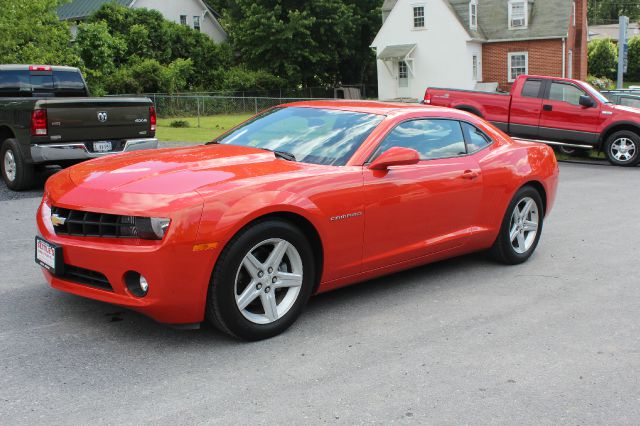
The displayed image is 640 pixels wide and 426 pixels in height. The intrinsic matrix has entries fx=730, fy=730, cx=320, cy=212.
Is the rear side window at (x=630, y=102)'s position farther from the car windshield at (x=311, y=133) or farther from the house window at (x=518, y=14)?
the house window at (x=518, y=14)

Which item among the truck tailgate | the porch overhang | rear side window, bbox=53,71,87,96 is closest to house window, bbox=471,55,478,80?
the porch overhang

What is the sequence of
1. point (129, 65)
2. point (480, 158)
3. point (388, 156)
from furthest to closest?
point (129, 65) < point (480, 158) < point (388, 156)

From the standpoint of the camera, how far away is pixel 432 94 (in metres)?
18.0

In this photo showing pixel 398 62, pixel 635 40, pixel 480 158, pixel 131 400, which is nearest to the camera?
pixel 131 400

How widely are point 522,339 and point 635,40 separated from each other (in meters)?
66.8

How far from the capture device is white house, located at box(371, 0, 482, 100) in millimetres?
43125

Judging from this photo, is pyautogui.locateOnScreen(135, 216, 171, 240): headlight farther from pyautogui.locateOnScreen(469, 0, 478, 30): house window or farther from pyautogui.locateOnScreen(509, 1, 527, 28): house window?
pyautogui.locateOnScreen(509, 1, 527, 28): house window

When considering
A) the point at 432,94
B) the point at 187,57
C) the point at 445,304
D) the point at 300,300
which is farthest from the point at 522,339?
the point at 187,57

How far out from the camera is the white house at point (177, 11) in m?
47.8

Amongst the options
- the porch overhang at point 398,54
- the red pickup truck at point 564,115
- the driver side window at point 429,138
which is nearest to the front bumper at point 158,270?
the driver side window at point 429,138

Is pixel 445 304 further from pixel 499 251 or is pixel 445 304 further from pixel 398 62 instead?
pixel 398 62

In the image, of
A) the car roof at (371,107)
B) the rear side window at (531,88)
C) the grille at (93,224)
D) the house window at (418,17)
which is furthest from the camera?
the house window at (418,17)

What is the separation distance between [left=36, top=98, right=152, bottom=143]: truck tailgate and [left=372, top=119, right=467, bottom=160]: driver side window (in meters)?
6.06

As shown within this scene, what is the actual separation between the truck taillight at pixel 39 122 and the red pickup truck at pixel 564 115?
10392 mm
